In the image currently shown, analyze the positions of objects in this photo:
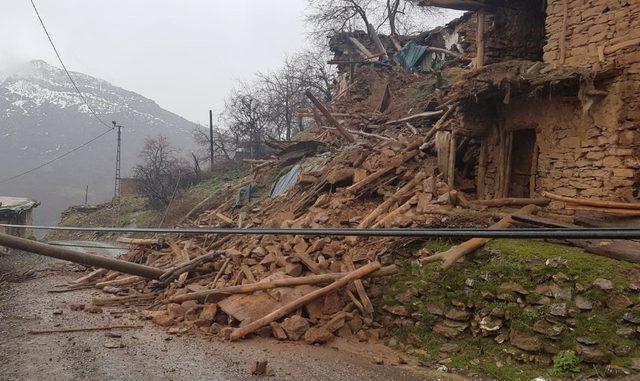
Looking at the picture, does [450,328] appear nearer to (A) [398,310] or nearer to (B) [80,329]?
(A) [398,310]

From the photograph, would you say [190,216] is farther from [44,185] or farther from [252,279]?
[44,185]

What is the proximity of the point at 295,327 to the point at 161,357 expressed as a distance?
80.9 inches

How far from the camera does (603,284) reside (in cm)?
610

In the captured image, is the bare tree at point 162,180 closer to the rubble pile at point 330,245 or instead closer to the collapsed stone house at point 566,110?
the rubble pile at point 330,245

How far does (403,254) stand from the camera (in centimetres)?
841

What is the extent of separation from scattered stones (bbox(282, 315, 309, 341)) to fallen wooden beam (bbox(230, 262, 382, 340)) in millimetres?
196

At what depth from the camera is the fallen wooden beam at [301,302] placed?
292 inches

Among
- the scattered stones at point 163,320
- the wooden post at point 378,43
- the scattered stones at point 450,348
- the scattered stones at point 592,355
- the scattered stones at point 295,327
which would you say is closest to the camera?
the scattered stones at point 592,355

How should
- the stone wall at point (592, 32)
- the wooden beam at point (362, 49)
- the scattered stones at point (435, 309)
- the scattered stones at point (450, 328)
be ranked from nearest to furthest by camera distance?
the scattered stones at point (450, 328), the scattered stones at point (435, 309), the stone wall at point (592, 32), the wooden beam at point (362, 49)

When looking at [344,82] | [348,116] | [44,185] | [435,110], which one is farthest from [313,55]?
[44,185]

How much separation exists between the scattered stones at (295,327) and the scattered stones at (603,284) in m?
4.23

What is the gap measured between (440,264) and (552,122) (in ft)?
13.6

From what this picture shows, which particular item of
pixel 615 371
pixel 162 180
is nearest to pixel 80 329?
pixel 615 371

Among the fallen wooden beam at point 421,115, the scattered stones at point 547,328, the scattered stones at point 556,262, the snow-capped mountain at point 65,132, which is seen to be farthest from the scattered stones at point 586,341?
the snow-capped mountain at point 65,132
